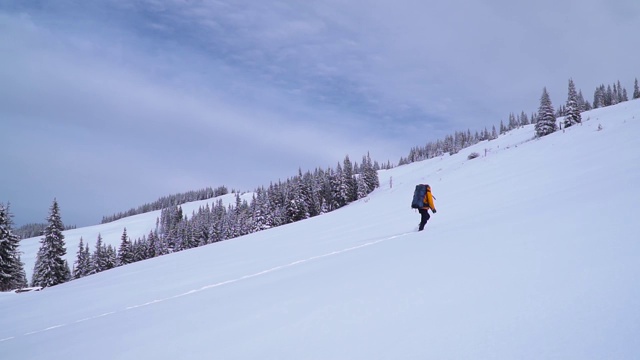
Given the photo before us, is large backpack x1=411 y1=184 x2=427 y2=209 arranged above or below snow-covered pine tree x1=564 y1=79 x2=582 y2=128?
below

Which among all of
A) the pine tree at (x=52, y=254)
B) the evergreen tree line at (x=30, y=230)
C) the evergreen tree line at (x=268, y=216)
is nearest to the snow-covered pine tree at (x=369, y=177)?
the evergreen tree line at (x=268, y=216)

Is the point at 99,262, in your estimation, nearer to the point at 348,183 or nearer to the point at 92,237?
the point at 348,183

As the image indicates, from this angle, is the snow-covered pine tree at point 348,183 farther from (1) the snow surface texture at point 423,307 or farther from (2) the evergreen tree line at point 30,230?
(2) the evergreen tree line at point 30,230

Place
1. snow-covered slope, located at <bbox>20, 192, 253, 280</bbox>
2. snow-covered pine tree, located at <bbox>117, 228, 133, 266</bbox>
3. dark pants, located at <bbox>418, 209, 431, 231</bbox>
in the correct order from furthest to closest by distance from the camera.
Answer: snow-covered slope, located at <bbox>20, 192, 253, 280</bbox> → snow-covered pine tree, located at <bbox>117, 228, 133, 266</bbox> → dark pants, located at <bbox>418, 209, 431, 231</bbox>

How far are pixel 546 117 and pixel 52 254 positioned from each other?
62.0 metres

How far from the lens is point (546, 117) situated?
4106cm

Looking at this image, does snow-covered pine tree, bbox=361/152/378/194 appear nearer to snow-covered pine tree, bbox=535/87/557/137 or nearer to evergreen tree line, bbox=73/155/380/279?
evergreen tree line, bbox=73/155/380/279

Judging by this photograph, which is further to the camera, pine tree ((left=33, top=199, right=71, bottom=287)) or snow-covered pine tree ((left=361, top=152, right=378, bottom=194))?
snow-covered pine tree ((left=361, top=152, right=378, bottom=194))

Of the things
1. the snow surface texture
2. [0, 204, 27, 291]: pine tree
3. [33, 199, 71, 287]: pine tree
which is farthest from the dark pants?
[33, 199, 71, 287]: pine tree

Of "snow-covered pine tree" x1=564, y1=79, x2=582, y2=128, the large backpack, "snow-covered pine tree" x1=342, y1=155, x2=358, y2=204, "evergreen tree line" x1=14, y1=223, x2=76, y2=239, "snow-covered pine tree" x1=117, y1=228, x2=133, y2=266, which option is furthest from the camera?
"evergreen tree line" x1=14, y1=223, x2=76, y2=239

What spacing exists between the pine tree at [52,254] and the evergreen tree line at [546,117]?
197 feet

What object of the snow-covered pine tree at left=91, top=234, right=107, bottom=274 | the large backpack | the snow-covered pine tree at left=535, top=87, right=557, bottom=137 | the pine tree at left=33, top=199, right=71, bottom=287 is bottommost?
the snow-covered pine tree at left=91, top=234, right=107, bottom=274

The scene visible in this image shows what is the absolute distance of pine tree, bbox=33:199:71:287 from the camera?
3772 centimetres

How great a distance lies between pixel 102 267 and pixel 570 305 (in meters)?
67.3
